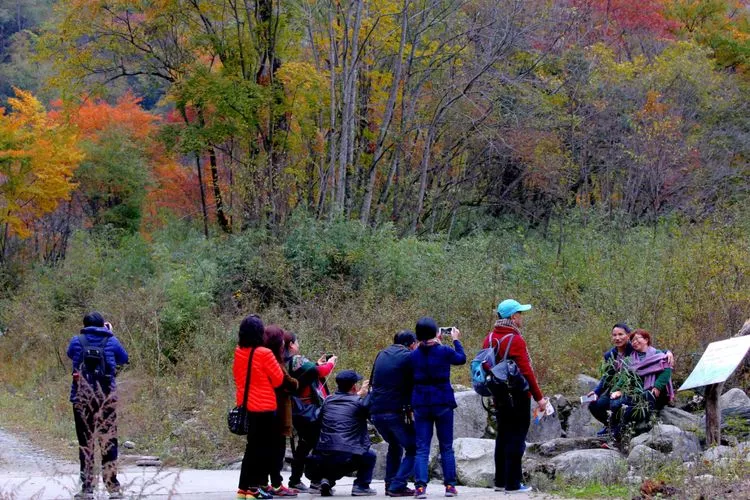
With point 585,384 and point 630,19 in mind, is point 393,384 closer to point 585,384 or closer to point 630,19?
point 585,384

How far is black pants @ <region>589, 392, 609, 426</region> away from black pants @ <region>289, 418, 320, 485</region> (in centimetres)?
365

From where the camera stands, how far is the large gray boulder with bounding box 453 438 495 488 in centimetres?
1045

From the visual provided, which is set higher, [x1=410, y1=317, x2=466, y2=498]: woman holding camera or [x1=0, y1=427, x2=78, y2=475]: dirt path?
[x1=410, y1=317, x2=466, y2=498]: woman holding camera

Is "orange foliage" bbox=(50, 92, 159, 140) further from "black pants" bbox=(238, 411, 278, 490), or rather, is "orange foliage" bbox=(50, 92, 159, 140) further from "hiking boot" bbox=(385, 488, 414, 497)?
"hiking boot" bbox=(385, 488, 414, 497)

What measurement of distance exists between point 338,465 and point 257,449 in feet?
3.35

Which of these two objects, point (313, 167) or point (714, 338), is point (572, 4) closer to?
point (313, 167)

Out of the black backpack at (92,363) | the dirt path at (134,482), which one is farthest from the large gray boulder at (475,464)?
the black backpack at (92,363)

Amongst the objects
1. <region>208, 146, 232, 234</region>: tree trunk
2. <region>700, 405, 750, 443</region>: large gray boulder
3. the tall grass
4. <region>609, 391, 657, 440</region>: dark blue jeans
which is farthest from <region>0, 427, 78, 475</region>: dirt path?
<region>208, 146, 232, 234</region>: tree trunk

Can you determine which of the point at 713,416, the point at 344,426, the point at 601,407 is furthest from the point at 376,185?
the point at 344,426

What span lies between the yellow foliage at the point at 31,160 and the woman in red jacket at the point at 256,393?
2186 centimetres

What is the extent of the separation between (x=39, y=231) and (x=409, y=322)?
23.9 meters

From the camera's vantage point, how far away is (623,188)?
27625 mm

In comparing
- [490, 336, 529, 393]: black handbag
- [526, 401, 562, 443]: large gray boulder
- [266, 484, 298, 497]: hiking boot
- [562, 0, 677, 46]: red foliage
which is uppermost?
[562, 0, 677, 46]: red foliage

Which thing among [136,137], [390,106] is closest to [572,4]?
[390,106]
